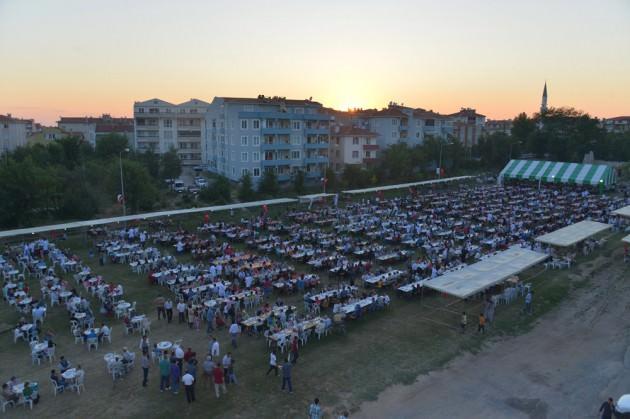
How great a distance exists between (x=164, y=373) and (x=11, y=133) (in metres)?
90.3

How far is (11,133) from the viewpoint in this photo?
83.4 m

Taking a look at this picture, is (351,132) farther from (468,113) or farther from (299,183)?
(468,113)

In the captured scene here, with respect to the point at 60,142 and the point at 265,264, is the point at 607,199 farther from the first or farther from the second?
the point at 60,142

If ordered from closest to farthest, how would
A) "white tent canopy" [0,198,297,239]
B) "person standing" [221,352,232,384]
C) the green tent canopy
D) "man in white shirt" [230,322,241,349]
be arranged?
"person standing" [221,352,232,384]
"man in white shirt" [230,322,241,349]
"white tent canopy" [0,198,297,239]
the green tent canopy

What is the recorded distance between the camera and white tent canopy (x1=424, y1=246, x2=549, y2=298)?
58.9 feet

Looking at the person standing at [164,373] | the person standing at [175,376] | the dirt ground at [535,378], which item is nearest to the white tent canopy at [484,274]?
the dirt ground at [535,378]

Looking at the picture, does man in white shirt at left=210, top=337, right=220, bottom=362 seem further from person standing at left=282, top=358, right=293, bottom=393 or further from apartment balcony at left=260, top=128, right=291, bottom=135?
apartment balcony at left=260, top=128, right=291, bottom=135

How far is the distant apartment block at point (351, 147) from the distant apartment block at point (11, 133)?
57.8 meters

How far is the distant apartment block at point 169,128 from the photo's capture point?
272 feet

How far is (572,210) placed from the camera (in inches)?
1558

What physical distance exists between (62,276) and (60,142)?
40.5 meters

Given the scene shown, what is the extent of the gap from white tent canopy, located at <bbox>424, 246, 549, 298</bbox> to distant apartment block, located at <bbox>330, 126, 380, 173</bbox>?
4421cm

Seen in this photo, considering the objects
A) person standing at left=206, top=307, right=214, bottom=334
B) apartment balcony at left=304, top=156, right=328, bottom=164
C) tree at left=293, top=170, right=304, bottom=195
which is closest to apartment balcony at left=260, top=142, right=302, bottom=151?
apartment balcony at left=304, top=156, right=328, bottom=164

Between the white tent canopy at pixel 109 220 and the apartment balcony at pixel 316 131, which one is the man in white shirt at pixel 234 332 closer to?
the white tent canopy at pixel 109 220
